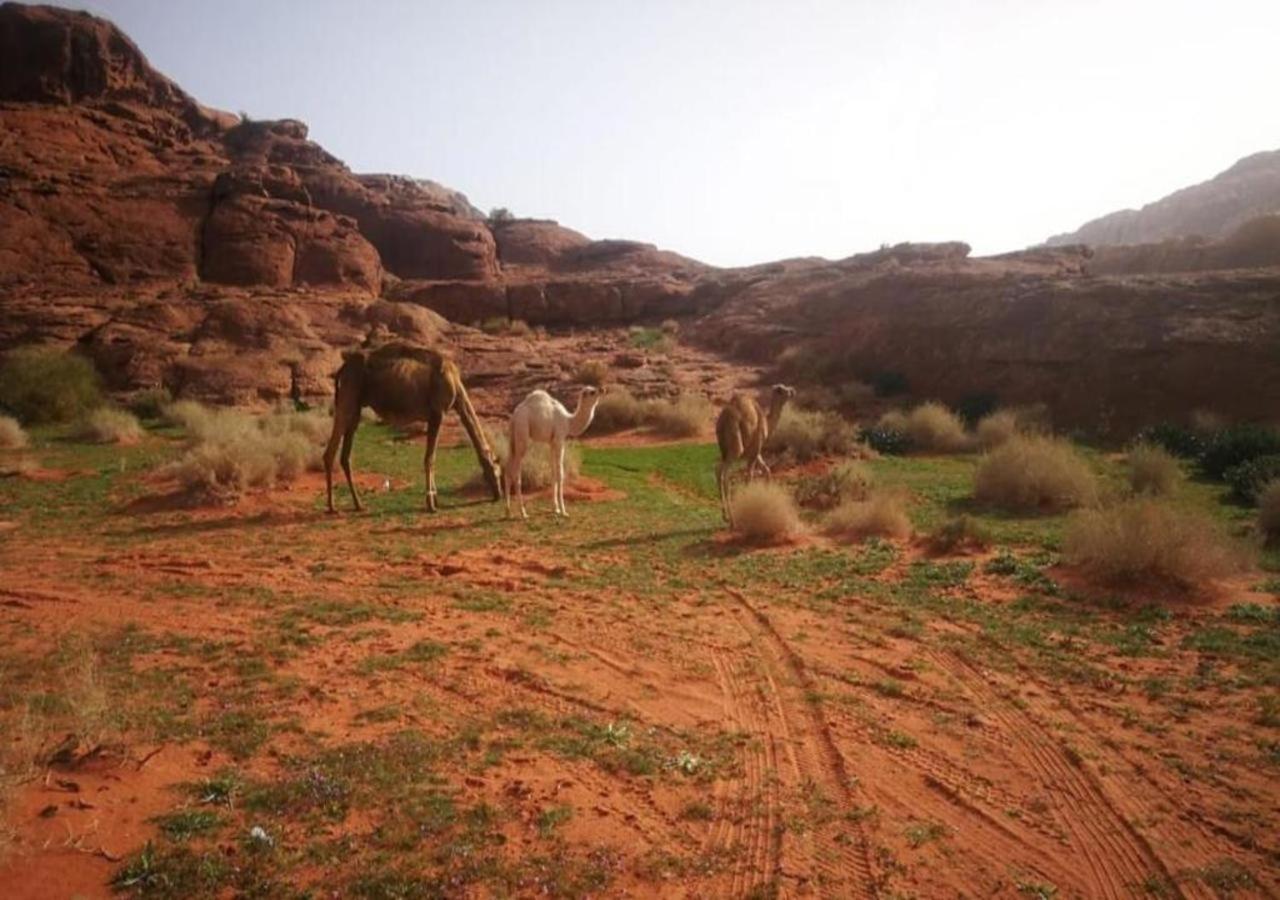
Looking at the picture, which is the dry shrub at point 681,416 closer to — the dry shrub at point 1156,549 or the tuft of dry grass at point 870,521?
the tuft of dry grass at point 870,521

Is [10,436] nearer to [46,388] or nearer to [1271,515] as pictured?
[46,388]

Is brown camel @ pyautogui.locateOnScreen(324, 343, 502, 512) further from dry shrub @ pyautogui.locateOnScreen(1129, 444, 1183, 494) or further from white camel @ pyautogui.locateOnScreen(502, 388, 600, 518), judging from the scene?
dry shrub @ pyautogui.locateOnScreen(1129, 444, 1183, 494)

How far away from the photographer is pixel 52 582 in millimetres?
7586

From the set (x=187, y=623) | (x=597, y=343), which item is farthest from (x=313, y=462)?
(x=597, y=343)

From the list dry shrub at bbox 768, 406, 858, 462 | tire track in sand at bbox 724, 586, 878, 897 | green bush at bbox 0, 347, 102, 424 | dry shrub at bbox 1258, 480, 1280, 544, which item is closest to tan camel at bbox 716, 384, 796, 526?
tire track in sand at bbox 724, 586, 878, 897

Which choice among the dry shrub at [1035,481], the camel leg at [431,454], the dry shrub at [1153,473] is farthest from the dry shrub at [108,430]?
the dry shrub at [1153,473]

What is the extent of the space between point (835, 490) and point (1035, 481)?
3427mm

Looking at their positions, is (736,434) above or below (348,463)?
above

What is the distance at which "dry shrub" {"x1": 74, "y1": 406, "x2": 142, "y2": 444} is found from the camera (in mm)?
18469

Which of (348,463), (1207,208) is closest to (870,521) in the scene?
(348,463)

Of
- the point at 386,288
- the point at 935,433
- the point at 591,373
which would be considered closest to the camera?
the point at 935,433

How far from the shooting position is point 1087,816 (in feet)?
13.0

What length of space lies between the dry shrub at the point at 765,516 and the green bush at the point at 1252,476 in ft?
27.8

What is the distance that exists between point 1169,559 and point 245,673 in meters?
8.95
